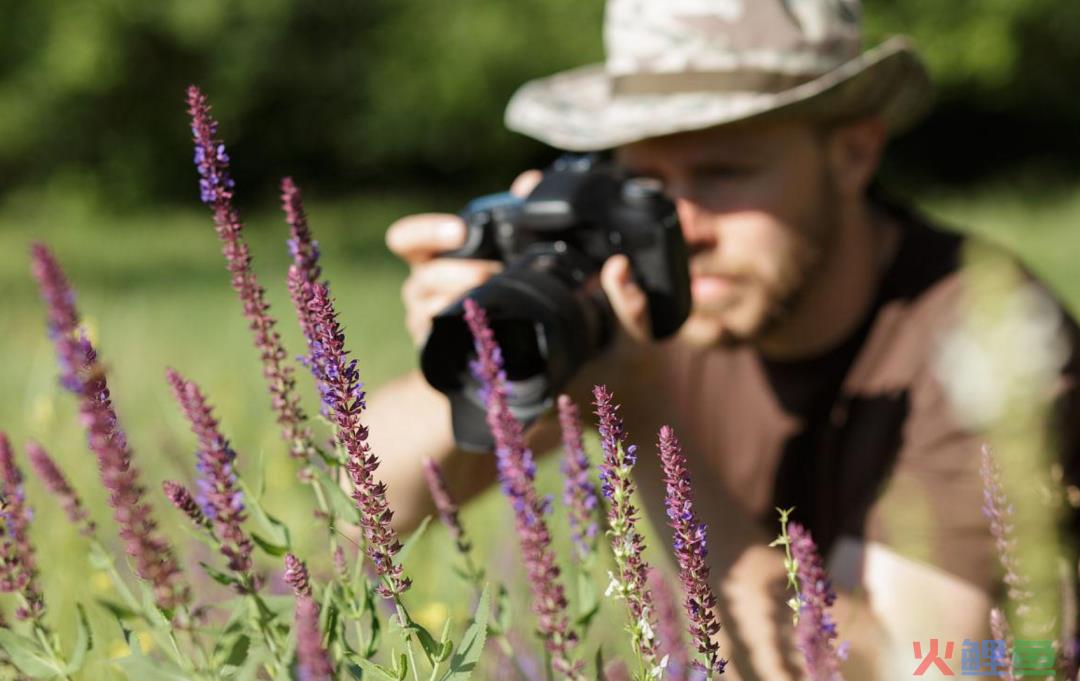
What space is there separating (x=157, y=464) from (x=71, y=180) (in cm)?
2291

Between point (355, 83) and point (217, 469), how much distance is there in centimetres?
2401

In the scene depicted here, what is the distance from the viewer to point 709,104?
8.09 ft

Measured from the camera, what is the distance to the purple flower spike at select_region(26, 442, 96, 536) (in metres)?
1.08

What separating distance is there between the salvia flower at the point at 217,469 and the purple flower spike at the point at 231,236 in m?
0.08

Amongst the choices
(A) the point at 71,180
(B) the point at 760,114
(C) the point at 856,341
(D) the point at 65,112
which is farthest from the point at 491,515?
(A) the point at 71,180

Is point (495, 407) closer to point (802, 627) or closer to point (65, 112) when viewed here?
point (802, 627)

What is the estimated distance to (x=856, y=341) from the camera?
2.75 m

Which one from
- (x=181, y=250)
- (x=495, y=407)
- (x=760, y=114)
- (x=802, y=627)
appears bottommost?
(x=802, y=627)

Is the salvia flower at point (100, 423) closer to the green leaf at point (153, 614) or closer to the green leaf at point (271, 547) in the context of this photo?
the green leaf at point (153, 614)

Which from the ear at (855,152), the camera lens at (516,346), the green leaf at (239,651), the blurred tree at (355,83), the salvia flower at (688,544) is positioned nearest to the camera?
the salvia flower at (688,544)

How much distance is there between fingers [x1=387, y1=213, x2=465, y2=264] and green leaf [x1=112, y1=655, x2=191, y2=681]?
1.34 metres

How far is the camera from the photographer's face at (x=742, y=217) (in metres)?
2.43

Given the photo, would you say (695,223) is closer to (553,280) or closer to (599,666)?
(553,280)

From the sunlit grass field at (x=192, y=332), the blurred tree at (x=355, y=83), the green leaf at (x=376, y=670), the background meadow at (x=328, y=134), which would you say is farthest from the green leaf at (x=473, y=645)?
the blurred tree at (x=355, y=83)
